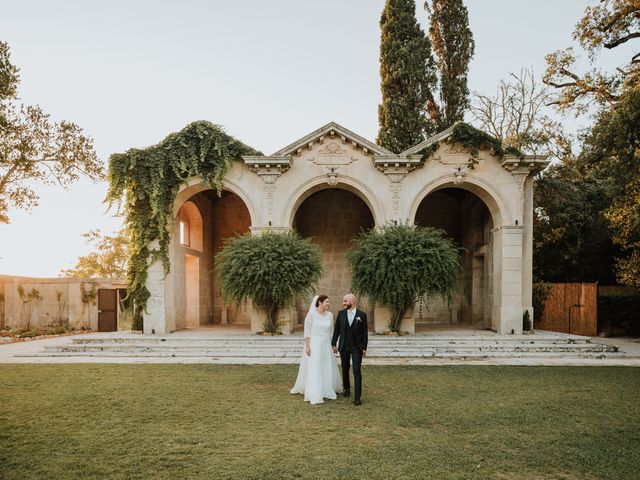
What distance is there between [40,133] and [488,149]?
1746cm

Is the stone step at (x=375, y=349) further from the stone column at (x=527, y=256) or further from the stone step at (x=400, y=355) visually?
the stone column at (x=527, y=256)

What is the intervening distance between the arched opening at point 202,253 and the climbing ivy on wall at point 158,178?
3.24 ft

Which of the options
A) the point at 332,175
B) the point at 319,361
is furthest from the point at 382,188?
the point at 319,361

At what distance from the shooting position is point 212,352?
494 inches

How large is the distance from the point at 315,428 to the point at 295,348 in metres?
6.90

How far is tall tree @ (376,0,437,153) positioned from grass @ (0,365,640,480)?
49.1ft

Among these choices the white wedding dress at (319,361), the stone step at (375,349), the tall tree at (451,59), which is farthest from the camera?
the tall tree at (451,59)

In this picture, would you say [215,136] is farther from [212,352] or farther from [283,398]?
[283,398]

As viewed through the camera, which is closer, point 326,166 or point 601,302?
point 326,166

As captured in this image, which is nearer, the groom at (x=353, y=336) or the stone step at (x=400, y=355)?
the groom at (x=353, y=336)

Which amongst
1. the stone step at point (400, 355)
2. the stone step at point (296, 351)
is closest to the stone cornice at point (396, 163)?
the stone step at point (296, 351)

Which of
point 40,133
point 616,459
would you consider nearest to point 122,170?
point 40,133

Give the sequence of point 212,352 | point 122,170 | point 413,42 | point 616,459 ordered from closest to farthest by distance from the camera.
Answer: point 616,459
point 212,352
point 122,170
point 413,42

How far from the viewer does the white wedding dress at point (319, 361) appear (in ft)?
24.1
